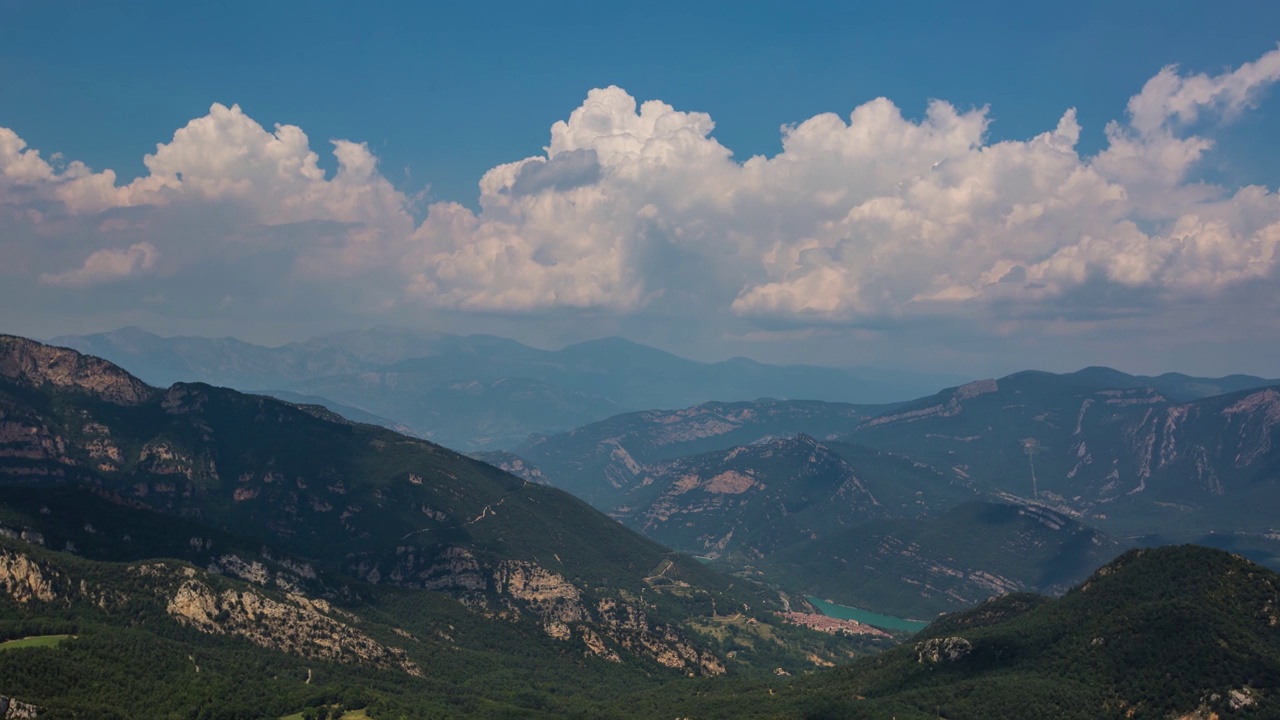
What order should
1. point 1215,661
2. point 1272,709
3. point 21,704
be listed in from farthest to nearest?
point 1215,661, point 1272,709, point 21,704

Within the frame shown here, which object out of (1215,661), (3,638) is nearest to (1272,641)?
(1215,661)

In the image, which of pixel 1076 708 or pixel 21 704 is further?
pixel 1076 708

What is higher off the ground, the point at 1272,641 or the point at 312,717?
the point at 1272,641

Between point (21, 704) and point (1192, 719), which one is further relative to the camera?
point (1192, 719)

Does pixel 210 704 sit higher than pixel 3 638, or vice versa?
pixel 3 638

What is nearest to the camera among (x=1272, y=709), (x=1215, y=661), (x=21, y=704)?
(x=21, y=704)

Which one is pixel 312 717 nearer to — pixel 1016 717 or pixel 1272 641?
pixel 1016 717

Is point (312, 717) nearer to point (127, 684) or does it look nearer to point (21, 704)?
point (127, 684)

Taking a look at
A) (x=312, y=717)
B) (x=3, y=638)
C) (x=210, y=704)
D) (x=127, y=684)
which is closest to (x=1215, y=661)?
(x=312, y=717)
